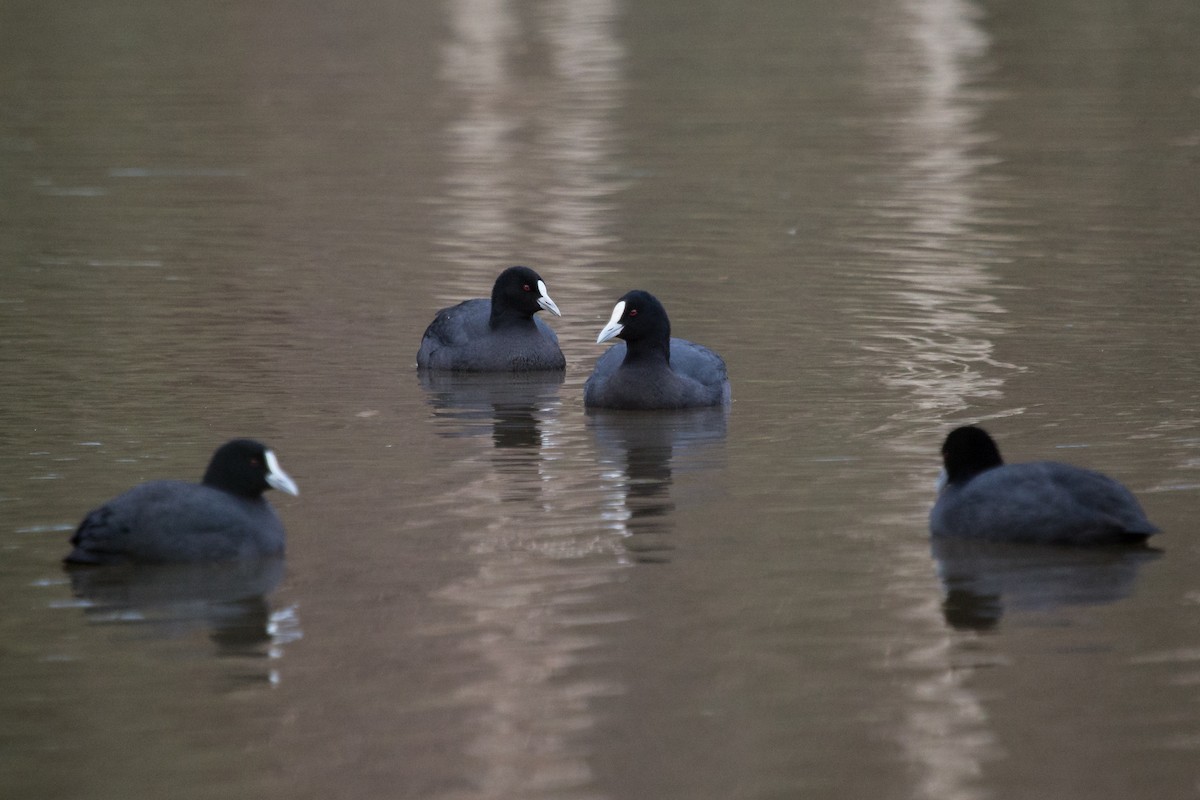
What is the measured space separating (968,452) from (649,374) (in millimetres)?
4244

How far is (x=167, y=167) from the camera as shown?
1141 inches

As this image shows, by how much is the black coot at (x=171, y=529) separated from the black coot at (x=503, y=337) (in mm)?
6298

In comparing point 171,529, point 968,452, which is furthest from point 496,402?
point 171,529

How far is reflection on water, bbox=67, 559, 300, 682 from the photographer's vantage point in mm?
9789

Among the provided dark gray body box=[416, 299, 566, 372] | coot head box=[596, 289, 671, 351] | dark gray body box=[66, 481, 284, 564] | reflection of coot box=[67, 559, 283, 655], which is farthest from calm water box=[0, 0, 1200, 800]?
coot head box=[596, 289, 671, 351]

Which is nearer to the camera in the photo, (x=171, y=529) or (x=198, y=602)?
(x=198, y=602)

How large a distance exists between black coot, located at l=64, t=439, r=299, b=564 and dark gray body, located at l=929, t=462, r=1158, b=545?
11.9 ft

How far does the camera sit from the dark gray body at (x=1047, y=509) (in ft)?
36.0

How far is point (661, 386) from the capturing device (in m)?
15.4

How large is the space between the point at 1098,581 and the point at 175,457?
602 cm

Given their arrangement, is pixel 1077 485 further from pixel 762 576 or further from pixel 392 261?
pixel 392 261

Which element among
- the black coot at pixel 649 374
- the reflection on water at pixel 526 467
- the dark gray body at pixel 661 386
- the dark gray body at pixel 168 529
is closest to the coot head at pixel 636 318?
the black coot at pixel 649 374

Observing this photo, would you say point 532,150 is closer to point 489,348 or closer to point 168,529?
point 489,348

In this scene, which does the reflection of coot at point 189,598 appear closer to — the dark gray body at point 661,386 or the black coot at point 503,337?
the dark gray body at point 661,386
